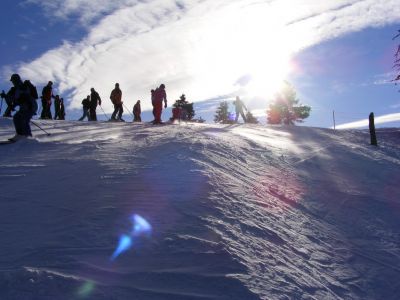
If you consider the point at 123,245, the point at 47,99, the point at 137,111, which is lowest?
the point at 123,245

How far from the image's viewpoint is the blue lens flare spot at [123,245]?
5.07 meters

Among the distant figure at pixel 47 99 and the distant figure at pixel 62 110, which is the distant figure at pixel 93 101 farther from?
the distant figure at pixel 62 110

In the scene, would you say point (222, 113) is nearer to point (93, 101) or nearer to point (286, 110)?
point (286, 110)

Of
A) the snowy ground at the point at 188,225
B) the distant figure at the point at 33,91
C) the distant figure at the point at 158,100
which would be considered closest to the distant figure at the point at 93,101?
the distant figure at the point at 158,100

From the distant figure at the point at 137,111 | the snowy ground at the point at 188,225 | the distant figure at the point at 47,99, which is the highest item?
the distant figure at the point at 47,99

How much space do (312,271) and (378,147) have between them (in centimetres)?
1476

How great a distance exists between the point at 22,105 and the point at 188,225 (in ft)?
26.4

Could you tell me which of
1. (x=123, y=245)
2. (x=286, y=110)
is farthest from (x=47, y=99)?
(x=286, y=110)

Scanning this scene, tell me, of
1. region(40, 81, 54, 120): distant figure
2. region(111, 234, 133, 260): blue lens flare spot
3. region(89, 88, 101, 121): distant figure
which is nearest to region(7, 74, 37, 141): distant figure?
region(111, 234, 133, 260): blue lens flare spot

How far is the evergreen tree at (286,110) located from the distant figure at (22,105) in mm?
61187

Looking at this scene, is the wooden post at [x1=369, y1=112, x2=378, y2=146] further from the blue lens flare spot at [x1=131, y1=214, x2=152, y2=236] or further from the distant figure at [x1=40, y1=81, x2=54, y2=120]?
the blue lens flare spot at [x1=131, y1=214, x2=152, y2=236]

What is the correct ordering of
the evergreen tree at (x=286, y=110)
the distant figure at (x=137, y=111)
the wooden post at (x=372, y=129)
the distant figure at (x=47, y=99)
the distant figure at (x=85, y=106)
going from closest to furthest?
the wooden post at (x=372, y=129)
the distant figure at (x=47, y=99)
the distant figure at (x=85, y=106)
the distant figure at (x=137, y=111)
the evergreen tree at (x=286, y=110)

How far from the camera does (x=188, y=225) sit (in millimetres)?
5949

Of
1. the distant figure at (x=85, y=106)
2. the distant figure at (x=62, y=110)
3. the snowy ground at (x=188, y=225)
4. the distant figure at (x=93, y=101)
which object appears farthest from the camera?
the distant figure at (x=62, y=110)
